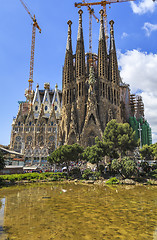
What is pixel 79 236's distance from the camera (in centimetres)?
813

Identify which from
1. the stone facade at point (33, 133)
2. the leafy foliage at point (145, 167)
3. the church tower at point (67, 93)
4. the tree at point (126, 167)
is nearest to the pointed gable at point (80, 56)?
the church tower at point (67, 93)

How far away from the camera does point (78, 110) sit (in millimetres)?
52594

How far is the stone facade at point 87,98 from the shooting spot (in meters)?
50.2

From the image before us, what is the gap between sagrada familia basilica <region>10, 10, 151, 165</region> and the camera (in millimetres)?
50844

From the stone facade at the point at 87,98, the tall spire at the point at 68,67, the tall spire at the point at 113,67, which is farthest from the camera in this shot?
the tall spire at the point at 68,67

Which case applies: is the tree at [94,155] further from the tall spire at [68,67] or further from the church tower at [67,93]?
the tall spire at [68,67]

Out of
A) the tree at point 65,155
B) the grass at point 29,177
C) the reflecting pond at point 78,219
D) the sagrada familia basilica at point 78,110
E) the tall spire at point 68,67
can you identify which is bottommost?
the grass at point 29,177

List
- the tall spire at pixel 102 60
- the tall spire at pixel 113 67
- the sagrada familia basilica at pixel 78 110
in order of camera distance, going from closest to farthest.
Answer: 1. the sagrada familia basilica at pixel 78 110
2. the tall spire at pixel 102 60
3. the tall spire at pixel 113 67

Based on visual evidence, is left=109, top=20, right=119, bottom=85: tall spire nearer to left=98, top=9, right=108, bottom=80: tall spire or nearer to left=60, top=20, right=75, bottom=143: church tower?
left=98, top=9, right=108, bottom=80: tall spire

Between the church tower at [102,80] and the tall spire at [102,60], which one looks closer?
the church tower at [102,80]

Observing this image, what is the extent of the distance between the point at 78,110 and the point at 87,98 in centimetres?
481

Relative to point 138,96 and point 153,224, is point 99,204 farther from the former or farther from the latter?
point 138,96

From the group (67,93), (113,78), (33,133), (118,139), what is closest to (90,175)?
(118,139)

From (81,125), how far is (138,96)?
31.6 metres
